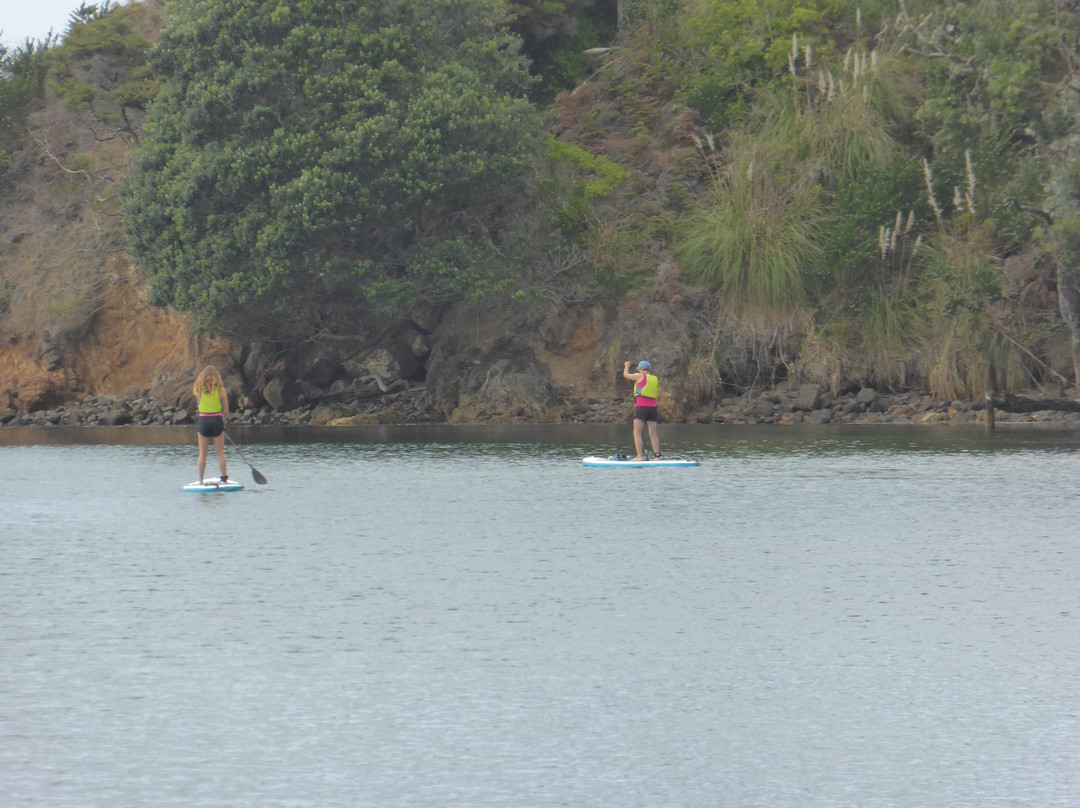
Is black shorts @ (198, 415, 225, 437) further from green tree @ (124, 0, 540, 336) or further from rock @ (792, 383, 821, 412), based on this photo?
rock @ (792, 383, 821, 412)

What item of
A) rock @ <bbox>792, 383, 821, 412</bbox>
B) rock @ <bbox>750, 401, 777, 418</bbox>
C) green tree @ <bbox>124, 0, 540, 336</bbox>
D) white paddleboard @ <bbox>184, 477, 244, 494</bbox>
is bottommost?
white paddleboard @ <bbox>184, 477, 244, 494</bbox>

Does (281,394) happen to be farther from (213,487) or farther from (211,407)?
(213,487)

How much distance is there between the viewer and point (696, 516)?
58.2 ft

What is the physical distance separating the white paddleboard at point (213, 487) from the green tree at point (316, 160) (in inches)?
709

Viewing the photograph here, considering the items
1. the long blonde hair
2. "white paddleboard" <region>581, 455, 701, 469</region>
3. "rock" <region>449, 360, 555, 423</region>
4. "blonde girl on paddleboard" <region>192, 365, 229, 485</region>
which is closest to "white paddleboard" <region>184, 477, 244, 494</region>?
"blonde girl on paddleboard" <region>192, 365, 229, 485</region>

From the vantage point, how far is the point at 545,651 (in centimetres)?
970

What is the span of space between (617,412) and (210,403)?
2263 centimetres

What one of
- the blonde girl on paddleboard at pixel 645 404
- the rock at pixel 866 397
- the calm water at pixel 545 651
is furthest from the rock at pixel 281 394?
the calm water at pixel 545 651

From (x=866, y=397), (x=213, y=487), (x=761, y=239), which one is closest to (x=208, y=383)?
(x=213, y=487)

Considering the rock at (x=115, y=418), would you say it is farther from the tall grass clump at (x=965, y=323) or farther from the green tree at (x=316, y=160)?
the tall grass clump at (x=965, y=323)

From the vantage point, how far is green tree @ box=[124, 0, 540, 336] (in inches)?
1566

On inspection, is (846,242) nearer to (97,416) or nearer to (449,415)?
(449,415)

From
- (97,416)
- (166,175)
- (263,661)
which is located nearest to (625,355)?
(166,175)

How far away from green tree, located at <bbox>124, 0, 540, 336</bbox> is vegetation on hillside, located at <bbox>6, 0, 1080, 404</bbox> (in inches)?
3.4
